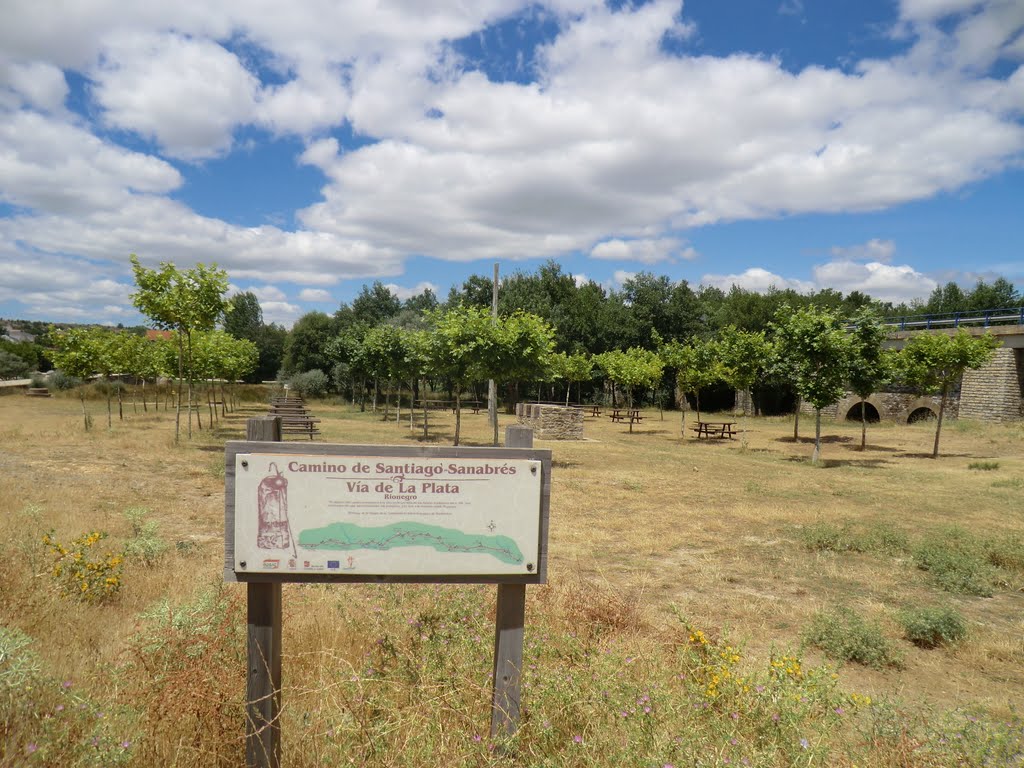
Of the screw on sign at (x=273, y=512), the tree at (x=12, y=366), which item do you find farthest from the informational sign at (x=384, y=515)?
the tree at (x=12, y=366)

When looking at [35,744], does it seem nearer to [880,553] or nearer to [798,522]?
[880,553]

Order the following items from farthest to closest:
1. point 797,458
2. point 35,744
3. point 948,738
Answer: point 797,458
point 948,738
point 35,744

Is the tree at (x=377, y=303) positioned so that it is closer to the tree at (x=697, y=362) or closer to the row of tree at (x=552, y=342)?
the row of tree at (x=552, y=342)

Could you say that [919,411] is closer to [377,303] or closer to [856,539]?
[856,539]

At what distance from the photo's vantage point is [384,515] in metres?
2.84

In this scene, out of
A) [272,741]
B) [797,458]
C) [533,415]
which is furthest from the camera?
[533,415]

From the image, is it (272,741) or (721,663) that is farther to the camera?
(721,663)

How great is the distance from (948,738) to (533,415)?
20.5m

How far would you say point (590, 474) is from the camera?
14367 mm

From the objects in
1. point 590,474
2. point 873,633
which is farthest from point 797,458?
point 873,633

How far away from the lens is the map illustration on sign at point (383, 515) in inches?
110

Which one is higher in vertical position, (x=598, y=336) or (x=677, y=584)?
(x=598, y=336)

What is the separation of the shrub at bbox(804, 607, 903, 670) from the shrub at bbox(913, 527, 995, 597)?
2429 mm

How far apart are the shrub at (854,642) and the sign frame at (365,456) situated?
334 cm
